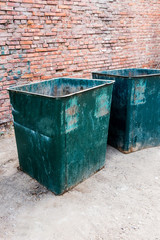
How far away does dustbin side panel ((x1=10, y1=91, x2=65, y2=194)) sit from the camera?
224cm

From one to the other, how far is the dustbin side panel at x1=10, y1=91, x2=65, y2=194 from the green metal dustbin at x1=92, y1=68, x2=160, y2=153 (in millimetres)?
1321

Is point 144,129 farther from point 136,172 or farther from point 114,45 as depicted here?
point 114,45

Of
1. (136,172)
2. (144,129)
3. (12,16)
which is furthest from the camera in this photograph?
(12,16)

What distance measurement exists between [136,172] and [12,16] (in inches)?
125

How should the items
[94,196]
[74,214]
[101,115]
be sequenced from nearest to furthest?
1. [74,214]
2. [94,196]
3. [101,115]

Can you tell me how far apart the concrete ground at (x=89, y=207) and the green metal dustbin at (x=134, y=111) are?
0.44m

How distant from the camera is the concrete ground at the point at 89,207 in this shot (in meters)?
2.04

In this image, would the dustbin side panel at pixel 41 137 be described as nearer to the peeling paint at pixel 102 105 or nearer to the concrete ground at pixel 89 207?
the concrete ground at pixel 89 207

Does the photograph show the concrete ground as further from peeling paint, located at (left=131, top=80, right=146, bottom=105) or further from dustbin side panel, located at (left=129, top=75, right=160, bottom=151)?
peeling paint, located at (left=131, top=80, right=146, bottom=105)

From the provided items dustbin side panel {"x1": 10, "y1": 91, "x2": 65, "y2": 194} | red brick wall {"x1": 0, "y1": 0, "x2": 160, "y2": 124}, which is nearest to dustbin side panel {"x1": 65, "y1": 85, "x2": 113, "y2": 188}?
dustbin side panel {"x1": 10, "y1": 91, "x2": 65, "y2": 194}

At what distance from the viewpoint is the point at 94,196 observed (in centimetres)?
252

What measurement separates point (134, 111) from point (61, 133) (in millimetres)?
1415

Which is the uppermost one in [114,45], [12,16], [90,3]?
[90,3]

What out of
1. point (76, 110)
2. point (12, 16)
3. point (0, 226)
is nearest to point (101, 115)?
point (76, 110)
